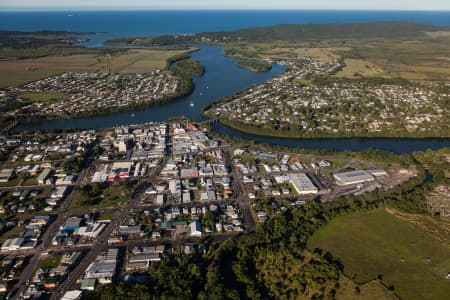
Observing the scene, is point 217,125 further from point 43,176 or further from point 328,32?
point 328,32

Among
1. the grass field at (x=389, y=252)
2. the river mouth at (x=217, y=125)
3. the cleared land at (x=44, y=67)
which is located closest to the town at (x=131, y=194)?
the grass field at (x=389, y=252)

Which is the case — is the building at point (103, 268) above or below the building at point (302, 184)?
below

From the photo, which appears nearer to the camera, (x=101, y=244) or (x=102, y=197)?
(x=101, y=244)

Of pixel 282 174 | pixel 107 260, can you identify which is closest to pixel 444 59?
Answer: pixel 282 174

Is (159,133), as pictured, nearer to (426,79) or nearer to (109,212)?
(109,212)

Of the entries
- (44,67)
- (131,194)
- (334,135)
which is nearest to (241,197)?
(131,194)

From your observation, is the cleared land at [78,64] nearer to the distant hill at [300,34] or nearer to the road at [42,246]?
the distant hill at [300,34]
